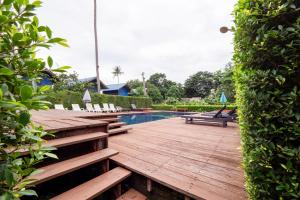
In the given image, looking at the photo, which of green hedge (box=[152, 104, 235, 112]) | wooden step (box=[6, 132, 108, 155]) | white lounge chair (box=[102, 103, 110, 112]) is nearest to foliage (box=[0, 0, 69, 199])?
wooden step (box=[6, 132, 108, 155])

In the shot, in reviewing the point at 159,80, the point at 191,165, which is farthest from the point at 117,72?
the point at 191,165

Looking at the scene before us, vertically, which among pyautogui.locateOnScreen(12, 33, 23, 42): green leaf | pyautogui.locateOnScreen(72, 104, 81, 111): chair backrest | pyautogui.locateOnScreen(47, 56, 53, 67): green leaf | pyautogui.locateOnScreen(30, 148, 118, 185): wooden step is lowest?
pyautogui.locateOnScreen(30, 148, 118, 185): wooden step

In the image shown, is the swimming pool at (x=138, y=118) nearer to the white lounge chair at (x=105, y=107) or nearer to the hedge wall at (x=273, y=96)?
the white lounge chair at (x=105, y=107)

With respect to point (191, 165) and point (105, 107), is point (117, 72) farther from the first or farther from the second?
point (191, 165)

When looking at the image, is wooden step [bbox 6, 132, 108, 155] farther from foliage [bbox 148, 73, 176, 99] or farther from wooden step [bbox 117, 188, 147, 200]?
foliage [bbox 148, 73, 176, 99]

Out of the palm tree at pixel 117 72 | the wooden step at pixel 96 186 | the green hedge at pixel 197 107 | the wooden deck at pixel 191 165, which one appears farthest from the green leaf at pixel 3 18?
the palm tree at pixel 117 72

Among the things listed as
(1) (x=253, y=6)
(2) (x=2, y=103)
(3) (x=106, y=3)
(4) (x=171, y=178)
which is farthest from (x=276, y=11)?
(3) (x=106, y=3)

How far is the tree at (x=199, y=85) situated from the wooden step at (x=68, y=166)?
40.3 metres

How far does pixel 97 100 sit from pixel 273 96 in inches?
587

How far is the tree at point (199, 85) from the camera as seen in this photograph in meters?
40.5

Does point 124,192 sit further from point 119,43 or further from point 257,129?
point 119,43

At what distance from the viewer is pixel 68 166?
205 centimetres

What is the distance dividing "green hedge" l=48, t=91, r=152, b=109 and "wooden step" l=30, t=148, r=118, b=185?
18.1 ft

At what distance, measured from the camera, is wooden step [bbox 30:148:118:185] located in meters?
1.73
